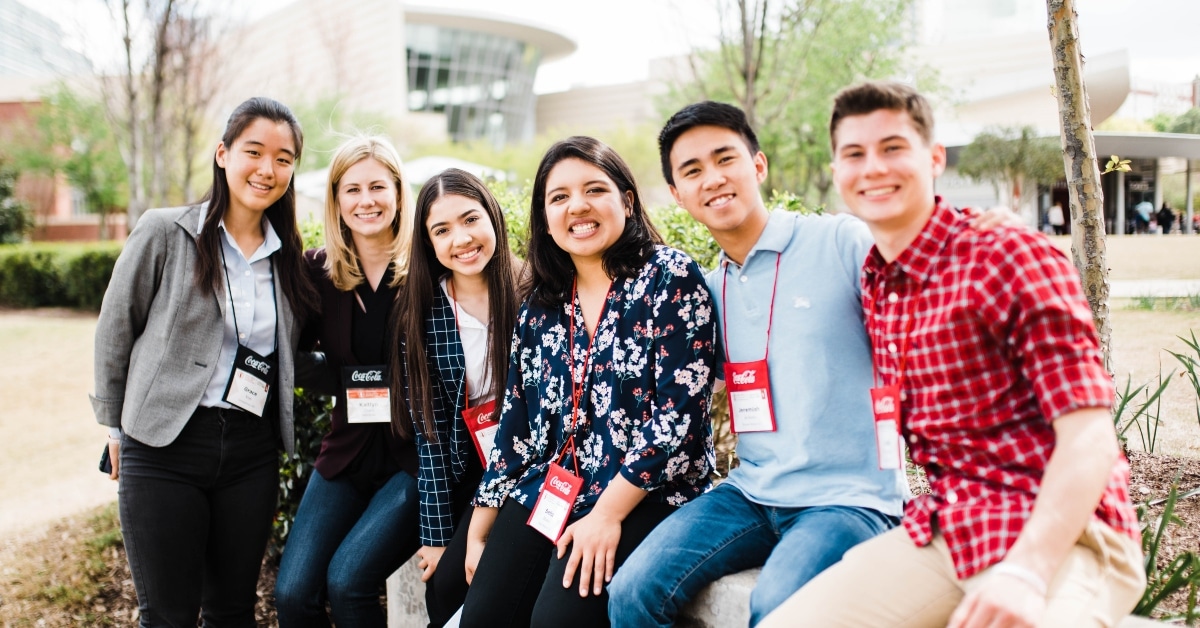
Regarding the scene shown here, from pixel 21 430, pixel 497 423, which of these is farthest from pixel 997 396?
pixel 21 430

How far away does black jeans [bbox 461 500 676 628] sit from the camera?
7.36 feet

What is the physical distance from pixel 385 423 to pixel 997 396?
221cm

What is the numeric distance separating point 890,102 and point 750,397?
0.88 meters

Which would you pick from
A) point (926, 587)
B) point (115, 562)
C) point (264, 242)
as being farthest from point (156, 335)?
point (926, 587)

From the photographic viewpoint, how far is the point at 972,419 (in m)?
1.67

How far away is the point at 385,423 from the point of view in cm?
312

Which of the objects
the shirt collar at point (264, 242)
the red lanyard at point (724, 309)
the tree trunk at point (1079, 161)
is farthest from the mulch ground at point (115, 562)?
the shirt collar at point (264, 242)

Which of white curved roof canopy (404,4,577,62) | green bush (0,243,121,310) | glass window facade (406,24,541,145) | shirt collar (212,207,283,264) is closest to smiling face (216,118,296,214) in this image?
shirt collar (212,207,283,264)

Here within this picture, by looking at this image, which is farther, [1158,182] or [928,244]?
[1158,182]

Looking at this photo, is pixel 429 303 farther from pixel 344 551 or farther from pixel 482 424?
pixel 344 551

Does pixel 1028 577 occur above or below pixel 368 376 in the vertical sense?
below

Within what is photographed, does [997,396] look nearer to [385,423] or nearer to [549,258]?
[549,258]

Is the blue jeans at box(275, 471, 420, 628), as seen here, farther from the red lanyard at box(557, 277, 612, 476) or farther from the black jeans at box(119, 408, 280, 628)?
the red lanyard at box(557, 277, 612, 476)

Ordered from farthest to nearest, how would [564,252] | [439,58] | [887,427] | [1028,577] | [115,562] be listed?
[439,58] → [115,562] → [564,252] → [887,427] → [1028,577]
